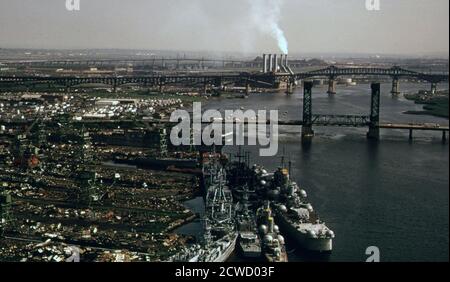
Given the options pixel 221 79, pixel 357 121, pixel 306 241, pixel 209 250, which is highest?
pixel 221 79

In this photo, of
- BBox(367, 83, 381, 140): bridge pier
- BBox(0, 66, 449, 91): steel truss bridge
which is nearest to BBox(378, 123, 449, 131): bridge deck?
BBox(367, 83, 381, 140): bridge pier

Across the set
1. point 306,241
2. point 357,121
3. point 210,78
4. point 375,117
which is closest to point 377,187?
point 306,241

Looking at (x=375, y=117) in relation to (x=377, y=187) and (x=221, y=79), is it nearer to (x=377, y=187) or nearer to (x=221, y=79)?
(x=377, y=187)

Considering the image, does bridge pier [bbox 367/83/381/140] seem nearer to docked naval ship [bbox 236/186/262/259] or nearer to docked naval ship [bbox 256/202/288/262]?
docked naval ship [bbox 236/186/262/259]

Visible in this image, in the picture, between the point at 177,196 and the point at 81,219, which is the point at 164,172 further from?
the point at 81,219

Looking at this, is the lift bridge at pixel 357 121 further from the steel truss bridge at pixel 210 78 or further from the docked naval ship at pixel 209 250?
the docked naval ship at pixel 209 250
